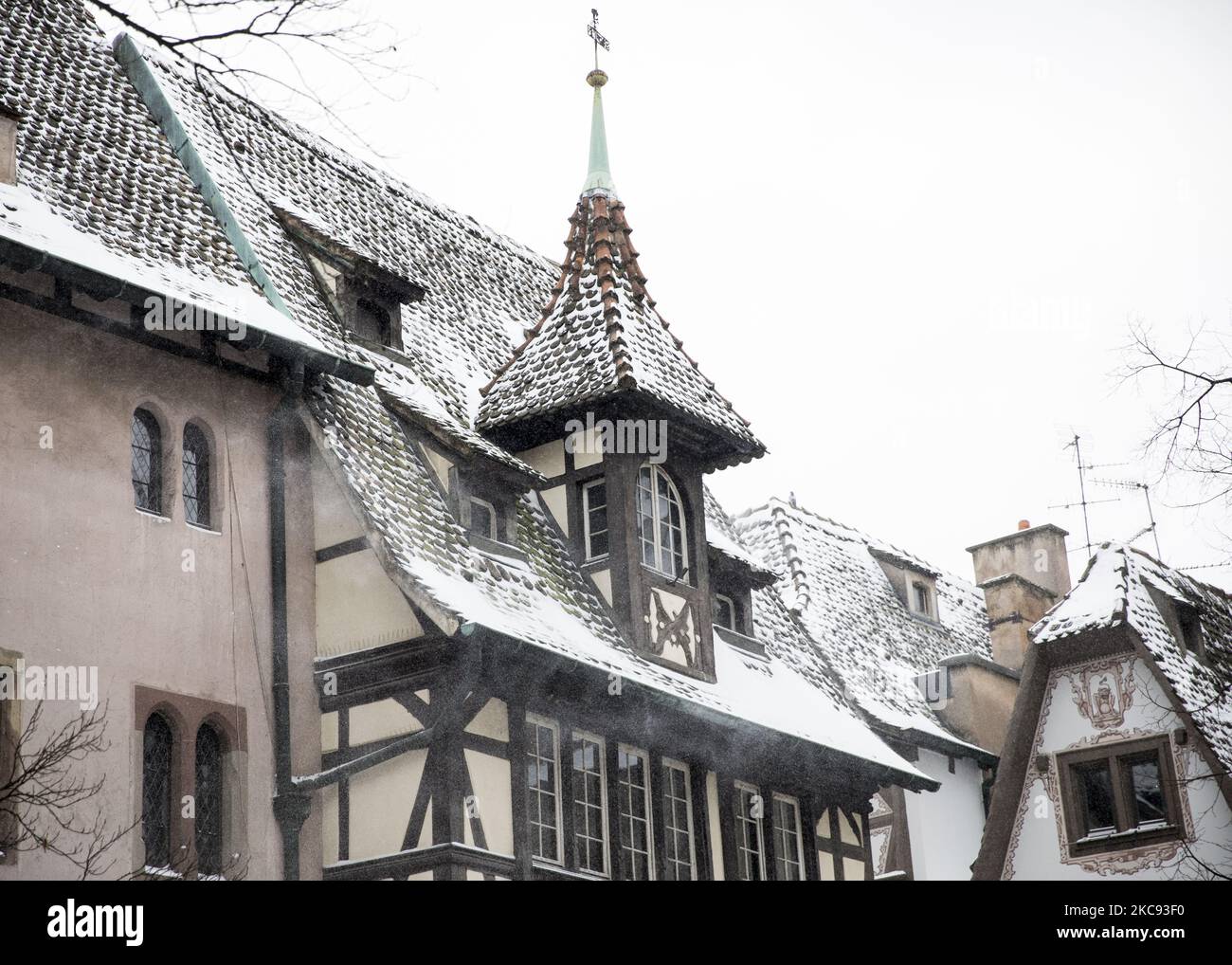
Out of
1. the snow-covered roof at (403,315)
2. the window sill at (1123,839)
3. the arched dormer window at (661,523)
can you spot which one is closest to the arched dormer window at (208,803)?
the snow-covered roof at (403,315)

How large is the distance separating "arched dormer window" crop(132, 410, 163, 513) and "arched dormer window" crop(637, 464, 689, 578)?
5.70m

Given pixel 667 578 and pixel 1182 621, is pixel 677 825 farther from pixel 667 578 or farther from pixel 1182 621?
pixel 1182 621

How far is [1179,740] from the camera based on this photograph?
23.7 m

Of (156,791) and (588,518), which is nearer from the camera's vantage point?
(156,791)

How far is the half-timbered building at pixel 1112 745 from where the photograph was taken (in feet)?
76.9

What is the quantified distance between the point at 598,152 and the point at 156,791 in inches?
430

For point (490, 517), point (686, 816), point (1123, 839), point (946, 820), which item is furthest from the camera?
point (946, 820)

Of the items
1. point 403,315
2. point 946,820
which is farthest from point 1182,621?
point 403,315

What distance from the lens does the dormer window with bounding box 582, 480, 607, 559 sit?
68.5 ft

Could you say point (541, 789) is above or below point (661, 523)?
below

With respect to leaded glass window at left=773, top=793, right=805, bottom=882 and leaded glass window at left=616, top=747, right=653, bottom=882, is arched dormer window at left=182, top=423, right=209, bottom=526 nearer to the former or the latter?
leaded glass window at left=616, top=747, right=653, bottom=882
